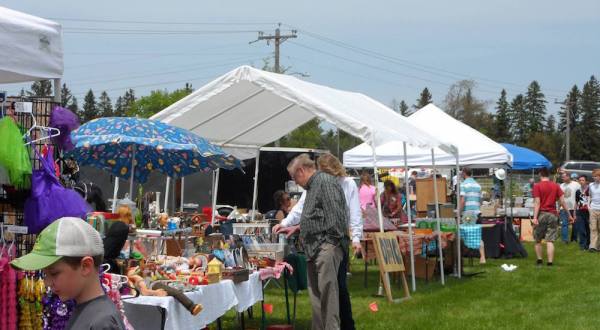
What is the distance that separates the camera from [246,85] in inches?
453

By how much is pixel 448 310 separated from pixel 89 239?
8.52 metres

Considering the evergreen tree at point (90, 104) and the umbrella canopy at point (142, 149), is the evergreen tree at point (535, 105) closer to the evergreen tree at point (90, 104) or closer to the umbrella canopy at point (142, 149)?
the evergreen tree at point (90, 104)

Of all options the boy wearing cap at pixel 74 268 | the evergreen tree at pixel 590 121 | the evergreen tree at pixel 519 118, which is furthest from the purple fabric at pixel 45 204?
the evergreen tree at pixel 519 118

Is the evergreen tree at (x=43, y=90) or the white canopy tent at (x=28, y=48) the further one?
the evergreen tree at (x=43, y=90)

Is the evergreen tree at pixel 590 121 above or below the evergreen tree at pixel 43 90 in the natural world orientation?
above

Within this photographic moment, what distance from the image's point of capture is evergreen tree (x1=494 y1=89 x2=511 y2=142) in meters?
100

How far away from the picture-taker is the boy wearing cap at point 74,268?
310cm

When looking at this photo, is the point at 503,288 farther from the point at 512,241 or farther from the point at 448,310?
the point at 512,241

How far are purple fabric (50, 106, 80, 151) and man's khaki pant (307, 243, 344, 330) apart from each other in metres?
2.91

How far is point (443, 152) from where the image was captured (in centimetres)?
1727

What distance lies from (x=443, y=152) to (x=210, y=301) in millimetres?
11035

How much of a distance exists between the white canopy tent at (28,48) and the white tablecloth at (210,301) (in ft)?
5.23

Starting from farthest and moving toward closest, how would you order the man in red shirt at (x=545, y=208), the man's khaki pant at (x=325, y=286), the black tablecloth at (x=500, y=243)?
the black tablecloth at (x=500, y=243)
the man in red shirt at (x=545, y=208)
the man's khaki pant at (x=325, y=286)

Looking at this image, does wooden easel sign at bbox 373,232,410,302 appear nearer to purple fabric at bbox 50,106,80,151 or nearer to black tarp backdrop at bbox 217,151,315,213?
purple fabric at bbox 50,106,80,151
